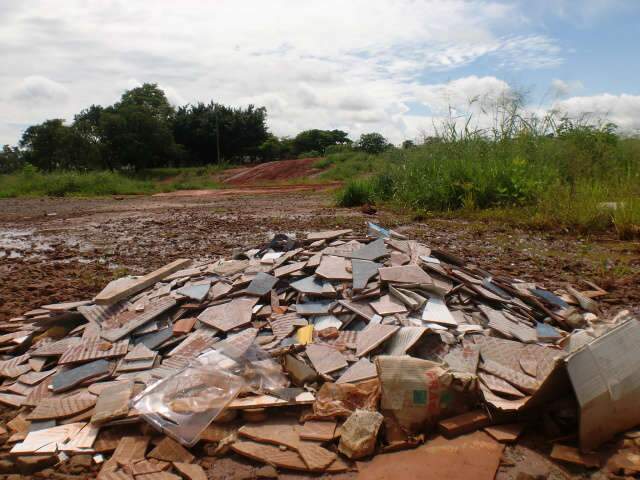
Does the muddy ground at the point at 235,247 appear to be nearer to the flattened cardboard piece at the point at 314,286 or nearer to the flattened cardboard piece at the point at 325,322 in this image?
the flattened cardboard piece at the point at 325,322

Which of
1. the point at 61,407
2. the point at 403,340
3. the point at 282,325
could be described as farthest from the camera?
Answer: the point at 282,325

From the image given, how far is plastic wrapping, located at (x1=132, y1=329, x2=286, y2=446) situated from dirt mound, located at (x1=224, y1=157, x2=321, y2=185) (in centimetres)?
2549

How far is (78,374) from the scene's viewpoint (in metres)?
3.14

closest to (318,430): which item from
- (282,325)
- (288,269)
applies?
(282,325)

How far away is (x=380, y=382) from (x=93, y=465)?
4.87 feet

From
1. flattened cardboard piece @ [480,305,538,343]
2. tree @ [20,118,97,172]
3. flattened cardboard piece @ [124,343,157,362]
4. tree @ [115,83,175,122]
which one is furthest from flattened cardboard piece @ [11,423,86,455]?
tree @ [115,83,175,122]

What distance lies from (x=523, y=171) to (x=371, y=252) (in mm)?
5708

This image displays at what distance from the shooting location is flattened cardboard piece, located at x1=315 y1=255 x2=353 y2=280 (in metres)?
4.02

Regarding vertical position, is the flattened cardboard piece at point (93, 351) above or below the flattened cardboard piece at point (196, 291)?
below

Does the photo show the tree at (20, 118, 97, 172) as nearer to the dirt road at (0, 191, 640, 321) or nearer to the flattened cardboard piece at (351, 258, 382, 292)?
the dirt road at (0, 191, 640, 321)

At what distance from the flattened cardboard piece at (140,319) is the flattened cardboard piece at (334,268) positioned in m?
1.24

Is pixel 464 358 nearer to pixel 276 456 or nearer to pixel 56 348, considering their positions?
pixel 276 456

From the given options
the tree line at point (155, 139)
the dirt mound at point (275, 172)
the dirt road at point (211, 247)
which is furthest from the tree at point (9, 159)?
the dirt road at point (211, 247)

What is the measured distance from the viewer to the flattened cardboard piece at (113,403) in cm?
259
